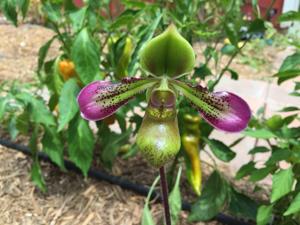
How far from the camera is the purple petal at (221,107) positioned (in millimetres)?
998

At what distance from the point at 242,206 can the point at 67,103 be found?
704 millimetres

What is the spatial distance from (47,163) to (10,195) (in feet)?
0.82

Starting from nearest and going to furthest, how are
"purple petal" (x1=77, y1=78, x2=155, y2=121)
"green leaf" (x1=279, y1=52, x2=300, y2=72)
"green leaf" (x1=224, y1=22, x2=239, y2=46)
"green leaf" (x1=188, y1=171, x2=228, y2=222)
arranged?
"purple petal" (x1=77, y1=78, x2=155, y2=121) → "green leaf" (x1=279, y1=52, x2=300, y2=72) → "green leaf" (x1=224, y1=22, x2=239, y2=46) → "green leaf" (x1=188, y1=171, x2=228, y2=222)

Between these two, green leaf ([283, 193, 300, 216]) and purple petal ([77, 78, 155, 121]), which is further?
green leaf ([283, 193, 300, 216])

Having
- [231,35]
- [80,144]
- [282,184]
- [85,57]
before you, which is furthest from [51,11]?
[282,184]

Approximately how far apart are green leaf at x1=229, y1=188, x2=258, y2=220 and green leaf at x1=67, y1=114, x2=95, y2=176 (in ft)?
1.73

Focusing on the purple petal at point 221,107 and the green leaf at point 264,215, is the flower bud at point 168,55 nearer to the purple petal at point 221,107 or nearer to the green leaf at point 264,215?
the purple petal at point 221,107

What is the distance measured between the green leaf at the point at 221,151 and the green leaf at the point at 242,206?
15 centimetres

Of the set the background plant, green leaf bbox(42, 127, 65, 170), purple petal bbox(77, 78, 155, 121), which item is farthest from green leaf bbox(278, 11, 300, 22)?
green leaf bbox(42, 127, 65, 170)

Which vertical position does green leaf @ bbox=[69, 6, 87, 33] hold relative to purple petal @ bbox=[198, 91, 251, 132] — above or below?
above

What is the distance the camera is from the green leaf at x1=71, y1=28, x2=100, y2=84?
1625 millimetres

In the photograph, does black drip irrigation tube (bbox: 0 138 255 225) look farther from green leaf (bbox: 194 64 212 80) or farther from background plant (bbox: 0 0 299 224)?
green leaf (bbox: 194 64 212 80)

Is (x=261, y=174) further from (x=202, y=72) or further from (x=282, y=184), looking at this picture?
(x=202, y=72)

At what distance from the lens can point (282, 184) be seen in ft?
4.60
